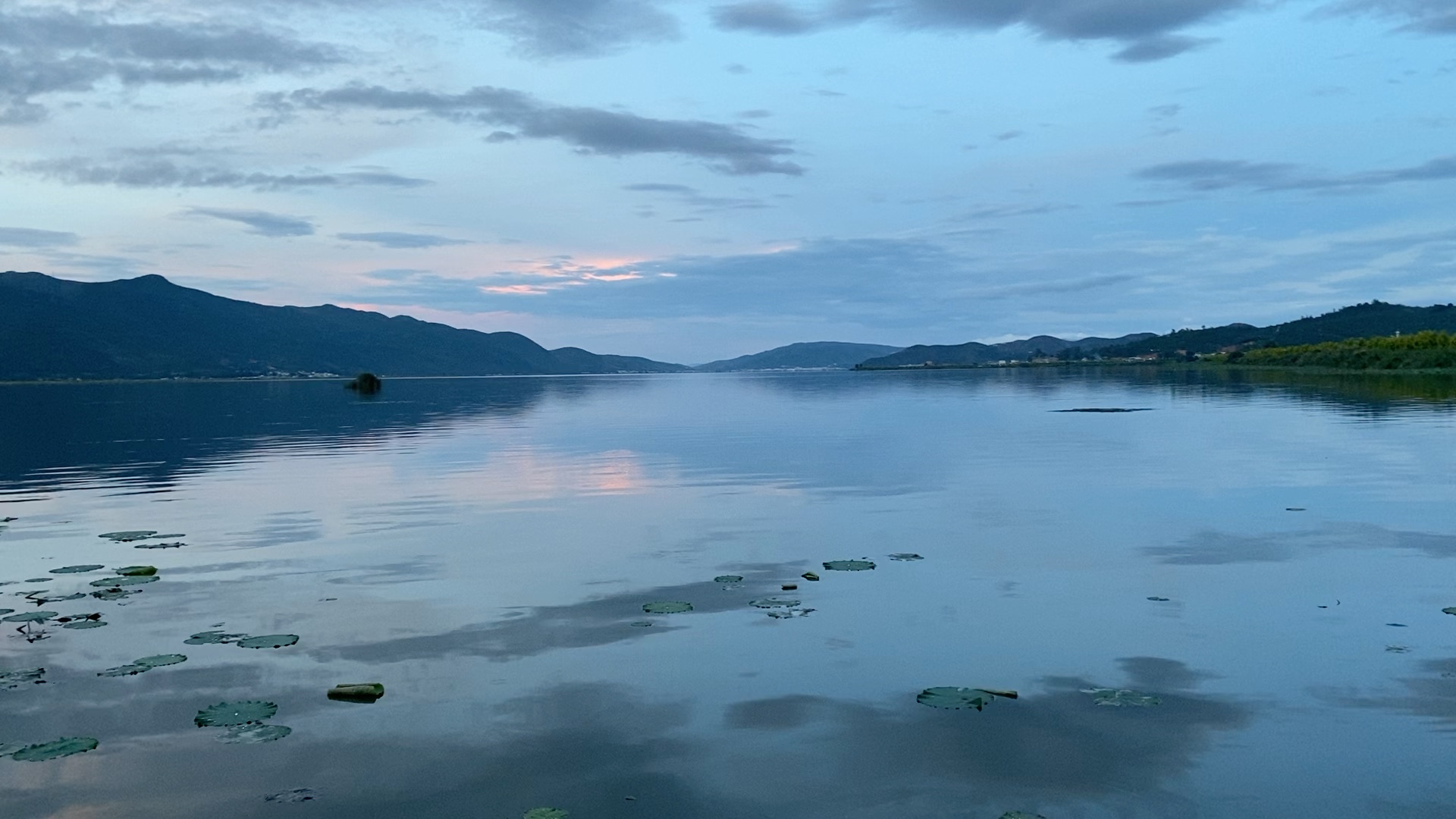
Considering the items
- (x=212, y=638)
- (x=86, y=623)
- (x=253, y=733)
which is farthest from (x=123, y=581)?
(x=253, y=733)

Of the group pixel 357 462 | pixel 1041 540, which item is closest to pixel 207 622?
→ pixel 1041 540

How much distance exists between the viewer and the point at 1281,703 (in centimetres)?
1391

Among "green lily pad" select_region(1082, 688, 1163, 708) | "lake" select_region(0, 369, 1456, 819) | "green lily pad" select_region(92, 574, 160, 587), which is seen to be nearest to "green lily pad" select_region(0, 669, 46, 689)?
"lake" select_region(0, 369, 1456, 819)

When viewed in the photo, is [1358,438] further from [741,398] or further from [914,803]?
[741,398]

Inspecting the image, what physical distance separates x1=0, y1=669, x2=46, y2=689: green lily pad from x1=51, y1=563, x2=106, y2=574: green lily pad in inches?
363

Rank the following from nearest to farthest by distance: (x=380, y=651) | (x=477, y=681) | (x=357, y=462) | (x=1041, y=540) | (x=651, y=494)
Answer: (x=477, y=681)
(x=380, y=651)
(x=1041, y=540)
(x=651, y=494)
(x=357, y=462)

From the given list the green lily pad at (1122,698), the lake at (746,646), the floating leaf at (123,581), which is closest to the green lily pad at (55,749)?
the lake at (746,646)

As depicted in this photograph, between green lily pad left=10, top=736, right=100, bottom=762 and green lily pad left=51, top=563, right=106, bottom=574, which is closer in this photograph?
green lily pad left=10, top=736, right=100, bottom=762

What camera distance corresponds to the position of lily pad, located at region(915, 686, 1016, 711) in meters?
14.0

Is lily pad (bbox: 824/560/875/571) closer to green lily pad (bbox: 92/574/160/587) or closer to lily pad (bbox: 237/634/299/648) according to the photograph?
lily pad (bbox: 237/634/299/648)

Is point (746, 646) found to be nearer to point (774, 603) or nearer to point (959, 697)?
point (774, 603)

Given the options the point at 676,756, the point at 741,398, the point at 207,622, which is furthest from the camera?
the point at 741,398

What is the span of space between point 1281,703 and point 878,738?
594 centimetres

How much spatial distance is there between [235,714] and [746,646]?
801cm
